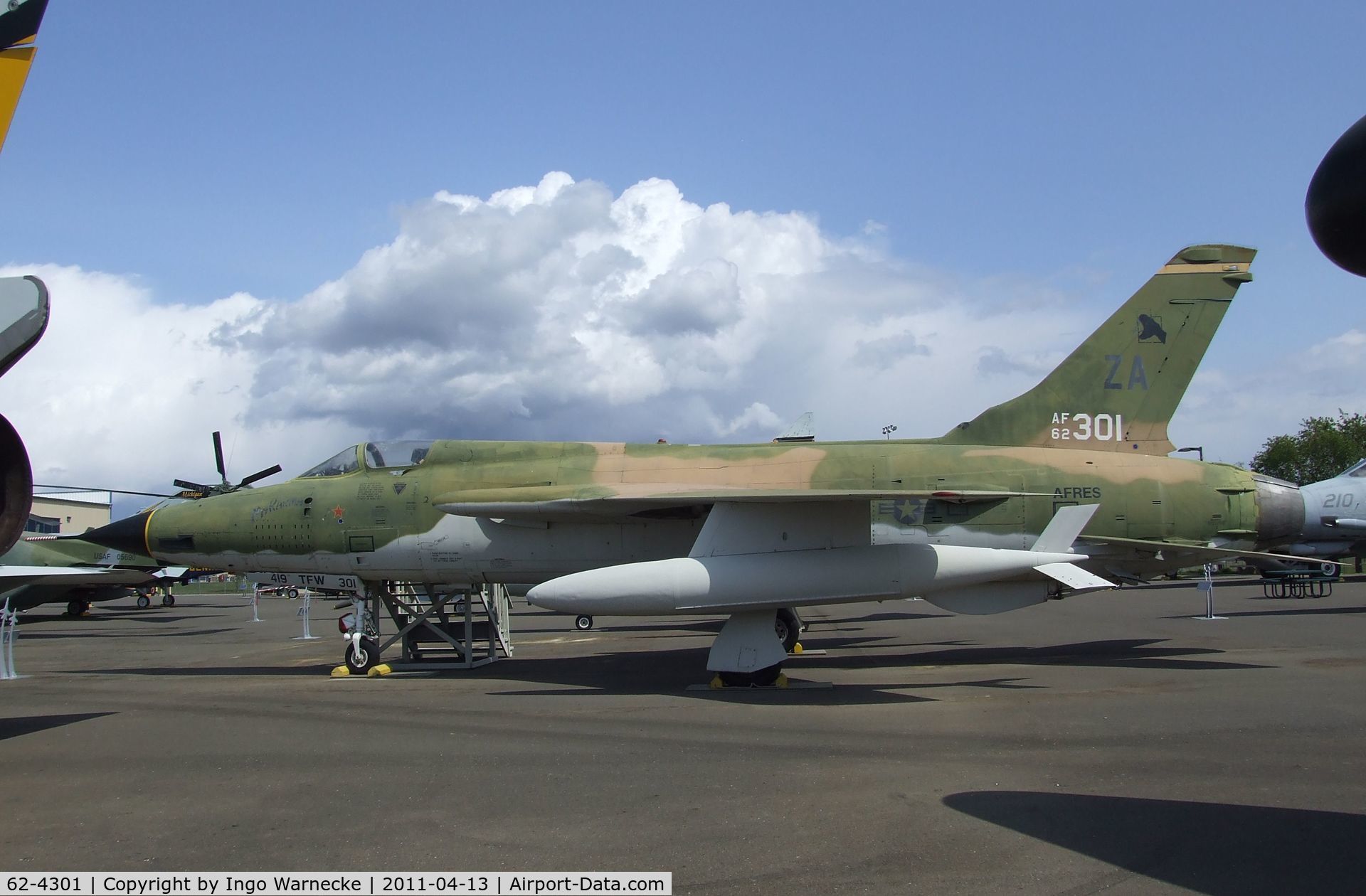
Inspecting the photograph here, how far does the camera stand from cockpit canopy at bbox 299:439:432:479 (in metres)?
12.7

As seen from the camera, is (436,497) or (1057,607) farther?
(1057,607)

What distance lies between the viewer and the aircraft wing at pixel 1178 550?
12148mm

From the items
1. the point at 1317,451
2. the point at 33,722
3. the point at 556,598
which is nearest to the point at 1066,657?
the point at 556,598

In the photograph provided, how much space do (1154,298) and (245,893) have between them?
1318cm

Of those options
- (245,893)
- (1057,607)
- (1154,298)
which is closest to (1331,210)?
(245,893)

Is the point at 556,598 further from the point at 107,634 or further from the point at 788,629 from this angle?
the point at 107,634

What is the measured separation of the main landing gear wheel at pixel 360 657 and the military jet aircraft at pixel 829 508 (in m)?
0.87

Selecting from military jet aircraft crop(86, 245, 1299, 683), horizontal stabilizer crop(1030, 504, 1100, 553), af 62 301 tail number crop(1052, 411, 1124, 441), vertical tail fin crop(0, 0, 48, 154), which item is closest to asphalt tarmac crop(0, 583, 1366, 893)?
military jet aircraft crop(86, 245, 1299, 683)

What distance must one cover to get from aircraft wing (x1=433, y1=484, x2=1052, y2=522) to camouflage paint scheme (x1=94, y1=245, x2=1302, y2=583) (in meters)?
0.04

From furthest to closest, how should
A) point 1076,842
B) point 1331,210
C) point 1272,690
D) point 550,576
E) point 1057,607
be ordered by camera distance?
point 1057,607
point 550,576
point 1272,690
point 1076,842
point 1331,210

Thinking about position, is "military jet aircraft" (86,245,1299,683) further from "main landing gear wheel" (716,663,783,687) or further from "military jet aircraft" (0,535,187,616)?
"military jet aircraft" (0,535,187,616)

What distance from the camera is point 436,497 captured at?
40.1 feet

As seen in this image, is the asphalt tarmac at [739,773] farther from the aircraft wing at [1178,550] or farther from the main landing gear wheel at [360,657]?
the aircraft wing at [1178,550]

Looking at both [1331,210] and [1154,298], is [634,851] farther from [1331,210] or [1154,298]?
[1154,298]
